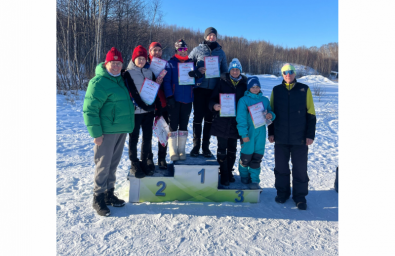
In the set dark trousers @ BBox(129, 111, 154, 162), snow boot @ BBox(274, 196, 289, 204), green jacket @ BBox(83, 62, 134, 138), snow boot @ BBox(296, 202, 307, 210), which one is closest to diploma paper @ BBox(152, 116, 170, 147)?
dark trousers @ BBox(129, 111, 154, 162)

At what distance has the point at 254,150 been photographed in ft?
12.4

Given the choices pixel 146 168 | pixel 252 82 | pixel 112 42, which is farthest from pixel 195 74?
pixel 112 42

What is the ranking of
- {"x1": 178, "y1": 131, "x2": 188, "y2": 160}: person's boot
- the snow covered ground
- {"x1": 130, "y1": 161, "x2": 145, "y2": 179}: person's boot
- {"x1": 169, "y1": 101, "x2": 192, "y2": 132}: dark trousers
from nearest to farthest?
the snow covered ground
{"x1": 130, "y1": 161, "x2": 145, "y2": 179}: person's boot
{"x1": 169, "y1": 101, "x2": 192, "y2": 132}: dark trousers
{"x1": 178, "y1": 131, "x2": 188, "y2": 160}: person's boot

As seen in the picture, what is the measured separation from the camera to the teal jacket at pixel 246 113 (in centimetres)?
363

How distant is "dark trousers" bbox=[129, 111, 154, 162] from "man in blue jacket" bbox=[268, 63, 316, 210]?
1.83 meters

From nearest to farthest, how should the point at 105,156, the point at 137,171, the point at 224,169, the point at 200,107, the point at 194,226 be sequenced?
1. the point at 194,226
2. the point at 105,156
3. the point at 137,171
4. the point at 224,169
5. the point at 200,107

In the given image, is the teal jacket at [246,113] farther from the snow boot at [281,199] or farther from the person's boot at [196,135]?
the snow boot at [281,199]

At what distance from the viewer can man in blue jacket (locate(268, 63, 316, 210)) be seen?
3562 millimetres

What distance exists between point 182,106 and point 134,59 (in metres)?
→ 0.94

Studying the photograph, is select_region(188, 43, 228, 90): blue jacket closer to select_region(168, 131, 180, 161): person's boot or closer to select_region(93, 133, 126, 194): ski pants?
select_region(168, 131, 180, 161): person's boot

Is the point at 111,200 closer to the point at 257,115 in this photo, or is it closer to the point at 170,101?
the point at 170,101

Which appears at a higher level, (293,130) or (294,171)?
(293,130)

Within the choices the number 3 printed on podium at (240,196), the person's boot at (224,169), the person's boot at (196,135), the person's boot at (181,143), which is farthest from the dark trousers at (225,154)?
the person's boot at (181,143)

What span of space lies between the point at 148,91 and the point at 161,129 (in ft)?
2.08
